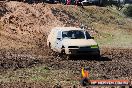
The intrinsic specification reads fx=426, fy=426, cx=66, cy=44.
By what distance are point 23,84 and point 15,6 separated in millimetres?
21318

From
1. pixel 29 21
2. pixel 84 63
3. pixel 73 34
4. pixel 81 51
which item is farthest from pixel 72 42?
pixel 29 21

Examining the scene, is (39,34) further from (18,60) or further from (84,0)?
(84,0)

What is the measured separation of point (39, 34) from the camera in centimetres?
3153

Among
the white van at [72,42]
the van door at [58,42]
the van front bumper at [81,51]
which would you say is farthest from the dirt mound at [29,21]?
the van front bumper at [81,51]

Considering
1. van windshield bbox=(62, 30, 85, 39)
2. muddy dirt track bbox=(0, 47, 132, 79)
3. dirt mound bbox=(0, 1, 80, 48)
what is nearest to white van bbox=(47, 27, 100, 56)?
van windshield bbox=(62, 30, 85, 39)

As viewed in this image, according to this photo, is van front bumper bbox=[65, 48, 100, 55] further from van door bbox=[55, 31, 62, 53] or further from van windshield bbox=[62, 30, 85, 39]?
van windshield bbox=[62, 30, 85, 39]

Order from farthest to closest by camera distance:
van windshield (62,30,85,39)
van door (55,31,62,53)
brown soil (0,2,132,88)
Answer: van windshield (62,30,85,39), van door (55,31,62,53), brown soil (0,2,132,88)

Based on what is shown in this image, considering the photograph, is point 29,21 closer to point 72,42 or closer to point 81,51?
point 72,42

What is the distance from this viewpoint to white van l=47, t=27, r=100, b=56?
2159cm

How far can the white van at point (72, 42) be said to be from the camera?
850 inches

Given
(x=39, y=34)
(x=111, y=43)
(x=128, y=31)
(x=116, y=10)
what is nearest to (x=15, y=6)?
(x=39, y=34)

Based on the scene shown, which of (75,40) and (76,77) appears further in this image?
(75,40)

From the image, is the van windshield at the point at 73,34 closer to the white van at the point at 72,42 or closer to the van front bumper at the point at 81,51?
the white van at the point at 72,42

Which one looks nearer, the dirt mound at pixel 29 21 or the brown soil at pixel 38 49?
the brown soil at pixel 38 49
